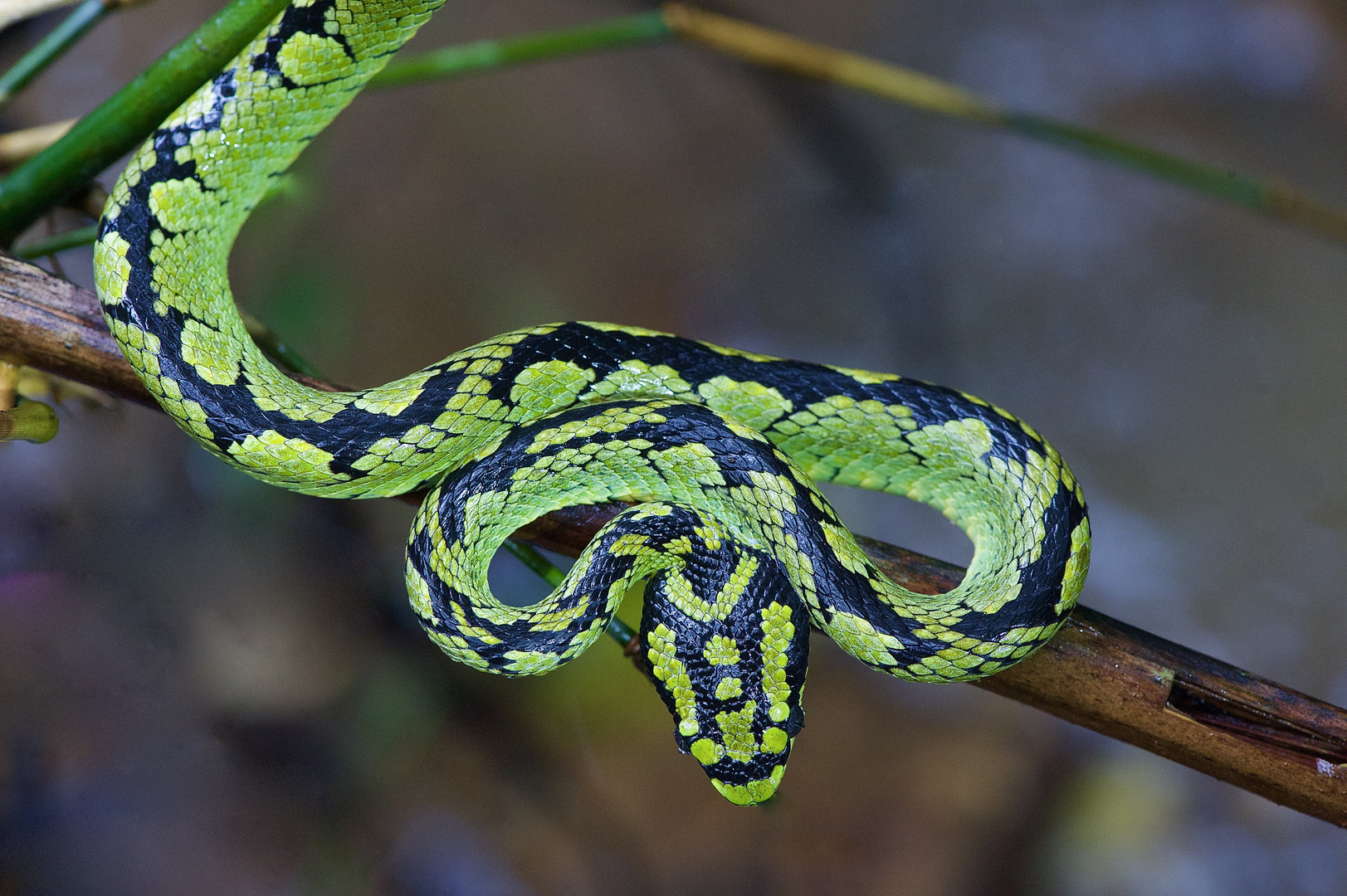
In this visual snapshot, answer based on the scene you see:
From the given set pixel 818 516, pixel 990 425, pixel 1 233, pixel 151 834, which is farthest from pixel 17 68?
pixel 990 425

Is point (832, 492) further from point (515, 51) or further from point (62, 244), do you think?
point (62, 244)

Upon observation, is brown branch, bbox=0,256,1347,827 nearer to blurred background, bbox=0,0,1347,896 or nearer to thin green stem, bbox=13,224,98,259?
thin green stem, bbox=13,224,98,259

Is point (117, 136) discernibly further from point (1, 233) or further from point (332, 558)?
point (332, 558)

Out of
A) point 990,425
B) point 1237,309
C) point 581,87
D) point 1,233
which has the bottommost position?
point 1,233

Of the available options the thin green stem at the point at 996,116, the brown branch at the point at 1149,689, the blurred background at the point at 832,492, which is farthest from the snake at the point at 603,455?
the thin green stem at the point at 996,116

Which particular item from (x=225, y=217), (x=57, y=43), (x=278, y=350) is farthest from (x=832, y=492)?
(x=57, y=43)
